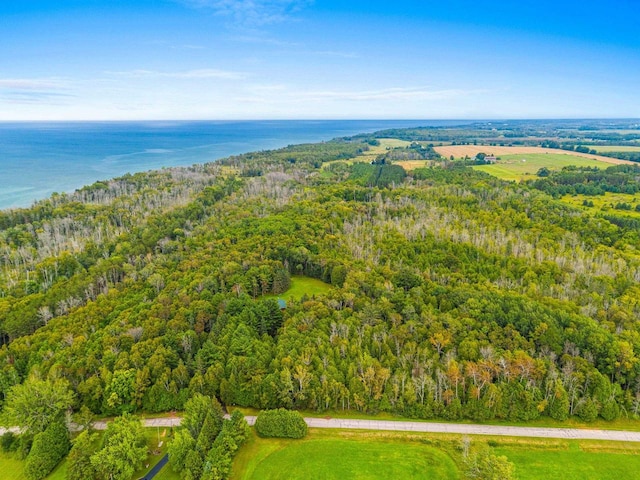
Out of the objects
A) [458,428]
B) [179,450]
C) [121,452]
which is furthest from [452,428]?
[121,452]

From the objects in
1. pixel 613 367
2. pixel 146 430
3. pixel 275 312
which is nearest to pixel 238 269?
pixel 275 312

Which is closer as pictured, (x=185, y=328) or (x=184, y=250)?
(x=185, y=328)

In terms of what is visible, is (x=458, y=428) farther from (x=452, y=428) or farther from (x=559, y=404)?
(x=559, y=404)

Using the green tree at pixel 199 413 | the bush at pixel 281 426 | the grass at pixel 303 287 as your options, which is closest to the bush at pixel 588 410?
the bush at pixel 281 426

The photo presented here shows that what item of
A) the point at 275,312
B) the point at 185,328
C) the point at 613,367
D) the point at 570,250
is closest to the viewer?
the point at 613,367

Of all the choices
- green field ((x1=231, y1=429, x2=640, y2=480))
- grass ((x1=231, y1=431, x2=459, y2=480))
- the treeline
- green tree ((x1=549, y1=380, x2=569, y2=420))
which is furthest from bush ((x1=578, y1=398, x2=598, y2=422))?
the treeline

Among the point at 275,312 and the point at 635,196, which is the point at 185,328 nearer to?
the point at 275,312
